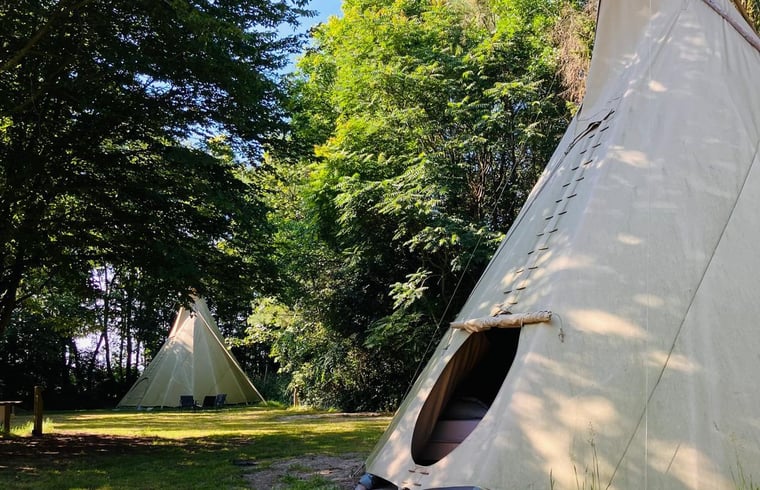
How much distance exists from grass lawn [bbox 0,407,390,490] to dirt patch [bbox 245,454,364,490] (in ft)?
0.06

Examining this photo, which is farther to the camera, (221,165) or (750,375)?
(221,165)

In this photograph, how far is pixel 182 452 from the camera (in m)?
10.6

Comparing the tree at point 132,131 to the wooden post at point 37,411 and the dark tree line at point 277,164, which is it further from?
the wooden post at point 37,411

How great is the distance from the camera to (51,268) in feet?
36.7

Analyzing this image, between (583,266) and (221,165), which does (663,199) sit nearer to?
(583,266)

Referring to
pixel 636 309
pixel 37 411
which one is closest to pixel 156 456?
pixel 37 411

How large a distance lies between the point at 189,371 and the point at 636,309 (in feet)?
68.2

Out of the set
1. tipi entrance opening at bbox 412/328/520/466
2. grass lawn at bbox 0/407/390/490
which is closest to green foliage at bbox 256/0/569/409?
grass lawn at bbox 0/407/390/490

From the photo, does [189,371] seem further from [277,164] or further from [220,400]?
[277,164]

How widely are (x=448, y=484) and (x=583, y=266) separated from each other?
2.21 metres

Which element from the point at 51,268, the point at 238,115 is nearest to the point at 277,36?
the point at 238,115

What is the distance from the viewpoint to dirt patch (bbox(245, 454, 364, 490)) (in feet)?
24.4

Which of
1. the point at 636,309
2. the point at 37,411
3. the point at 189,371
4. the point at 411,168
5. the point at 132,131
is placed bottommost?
the point at 37,411

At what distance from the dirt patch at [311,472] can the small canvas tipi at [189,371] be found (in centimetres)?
1439
